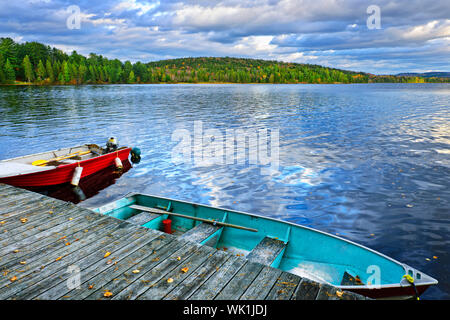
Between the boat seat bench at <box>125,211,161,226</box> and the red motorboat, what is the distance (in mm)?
7407

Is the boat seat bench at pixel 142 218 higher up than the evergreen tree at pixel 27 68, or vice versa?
the evergreen tree at pixel 27 68

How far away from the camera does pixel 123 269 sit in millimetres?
6023

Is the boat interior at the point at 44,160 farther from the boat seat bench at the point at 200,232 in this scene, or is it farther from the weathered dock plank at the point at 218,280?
the weathered dock plank at the point at 218,280

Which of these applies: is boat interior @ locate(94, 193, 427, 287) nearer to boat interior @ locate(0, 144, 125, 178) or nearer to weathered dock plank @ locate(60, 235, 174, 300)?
weathered dock plank @ locate(60, 235, 174, 300)

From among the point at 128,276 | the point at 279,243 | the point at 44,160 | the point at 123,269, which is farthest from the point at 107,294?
the point at 44,160

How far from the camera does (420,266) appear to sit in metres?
8.90

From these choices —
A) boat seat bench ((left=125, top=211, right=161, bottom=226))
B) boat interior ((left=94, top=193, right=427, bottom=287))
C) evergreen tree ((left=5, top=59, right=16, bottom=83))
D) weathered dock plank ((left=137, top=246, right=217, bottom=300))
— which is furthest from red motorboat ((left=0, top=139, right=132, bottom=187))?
evergreen tree ((left=5, top=59, right=16, bottom=83))

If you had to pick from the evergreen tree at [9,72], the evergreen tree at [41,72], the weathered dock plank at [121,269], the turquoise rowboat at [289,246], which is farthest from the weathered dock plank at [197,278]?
the evergreen tree at [41,72]

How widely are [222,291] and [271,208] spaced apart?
26.9 feet

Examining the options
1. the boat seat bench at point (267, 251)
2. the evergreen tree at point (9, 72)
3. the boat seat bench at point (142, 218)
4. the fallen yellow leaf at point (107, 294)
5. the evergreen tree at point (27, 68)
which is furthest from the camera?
the evergreen tree at point (27, 68)

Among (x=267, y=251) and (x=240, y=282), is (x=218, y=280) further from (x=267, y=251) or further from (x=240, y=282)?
(x=267, y=251)

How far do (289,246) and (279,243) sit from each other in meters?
0.35

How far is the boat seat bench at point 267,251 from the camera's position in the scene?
7.21m

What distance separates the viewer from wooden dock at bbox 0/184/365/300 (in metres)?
5.28
